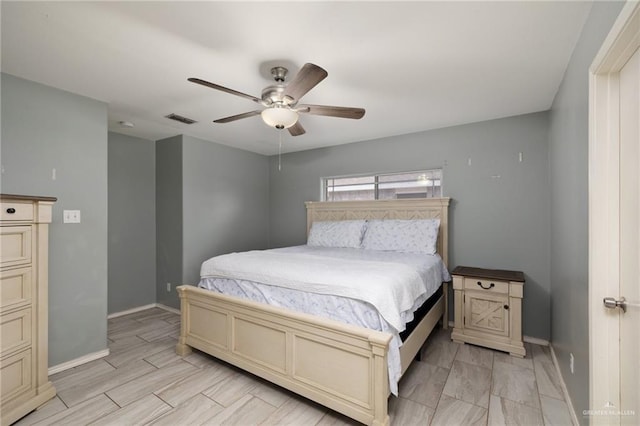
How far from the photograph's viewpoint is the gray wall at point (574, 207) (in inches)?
58.2

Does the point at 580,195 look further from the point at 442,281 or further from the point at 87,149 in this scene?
the point at 87,149

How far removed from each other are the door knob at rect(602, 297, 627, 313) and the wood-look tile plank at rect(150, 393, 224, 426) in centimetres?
225

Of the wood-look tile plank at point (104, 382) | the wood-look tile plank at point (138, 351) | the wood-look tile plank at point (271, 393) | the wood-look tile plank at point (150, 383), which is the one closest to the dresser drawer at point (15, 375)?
the wood-look tile plank at point (104, 382)

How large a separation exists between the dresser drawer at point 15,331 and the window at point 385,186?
11.5ft

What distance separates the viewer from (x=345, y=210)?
4121 millimetres

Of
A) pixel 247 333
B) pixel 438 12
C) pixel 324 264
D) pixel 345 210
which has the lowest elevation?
pixel 247 333

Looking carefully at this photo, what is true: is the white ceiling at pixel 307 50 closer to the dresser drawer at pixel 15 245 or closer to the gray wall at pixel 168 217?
the gray wall at pixel 168 217

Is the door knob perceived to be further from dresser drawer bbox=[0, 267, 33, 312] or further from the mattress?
dresser drawer bbox=[0, 267, 33, 312]

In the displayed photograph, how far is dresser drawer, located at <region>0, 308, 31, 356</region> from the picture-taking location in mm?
1727

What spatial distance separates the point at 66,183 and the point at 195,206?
4.89 feet

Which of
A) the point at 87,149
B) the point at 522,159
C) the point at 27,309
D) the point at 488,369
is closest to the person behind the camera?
the point at 27,309

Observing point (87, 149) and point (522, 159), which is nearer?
point (87, 149)

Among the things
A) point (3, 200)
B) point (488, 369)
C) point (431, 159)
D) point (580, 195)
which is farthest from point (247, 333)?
point (431, 159)

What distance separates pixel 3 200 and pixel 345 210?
331 cm
